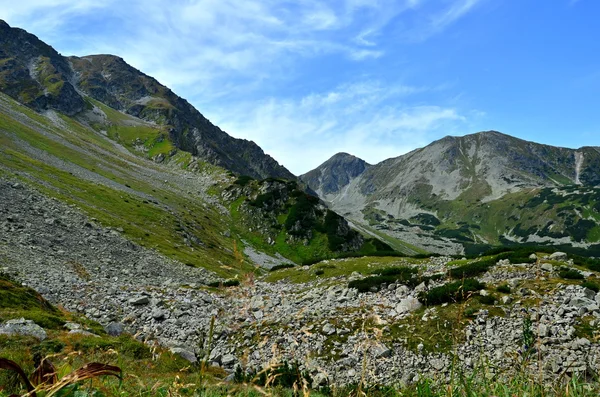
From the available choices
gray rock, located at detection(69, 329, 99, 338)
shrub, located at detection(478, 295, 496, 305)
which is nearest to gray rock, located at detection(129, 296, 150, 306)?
gray rock, located at detection(69, 329, 99, 338)

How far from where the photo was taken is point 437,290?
65.6ft

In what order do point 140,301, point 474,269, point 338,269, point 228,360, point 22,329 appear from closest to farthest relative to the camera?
point 22,329 → point 228,360 → point 140,301 → point 474,269 → point 338,269

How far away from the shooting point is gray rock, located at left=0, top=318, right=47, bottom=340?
1261 cm

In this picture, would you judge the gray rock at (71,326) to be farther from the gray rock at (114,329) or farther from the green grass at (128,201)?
the green grass at (128,201)

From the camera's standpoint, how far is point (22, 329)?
43.0ft

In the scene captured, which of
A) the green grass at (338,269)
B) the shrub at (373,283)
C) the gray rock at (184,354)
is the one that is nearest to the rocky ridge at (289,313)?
the gray rock at (184,354)

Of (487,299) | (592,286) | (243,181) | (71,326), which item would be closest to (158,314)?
(71,326)

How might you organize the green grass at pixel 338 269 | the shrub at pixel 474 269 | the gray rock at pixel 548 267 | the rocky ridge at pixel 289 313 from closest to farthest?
1. the rocky ridge at pixel 289 313
2. the gray rock at pixel 548 267
3. the shrub at pixel 474 269
4. the green grass at pixel 338 269

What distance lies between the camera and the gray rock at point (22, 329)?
41.4 feet

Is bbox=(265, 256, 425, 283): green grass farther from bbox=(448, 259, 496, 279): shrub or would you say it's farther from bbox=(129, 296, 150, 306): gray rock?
bbox=(129, 296, 150, 306): gray rock

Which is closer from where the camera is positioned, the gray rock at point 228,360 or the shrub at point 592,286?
the gray rock at point 228,360

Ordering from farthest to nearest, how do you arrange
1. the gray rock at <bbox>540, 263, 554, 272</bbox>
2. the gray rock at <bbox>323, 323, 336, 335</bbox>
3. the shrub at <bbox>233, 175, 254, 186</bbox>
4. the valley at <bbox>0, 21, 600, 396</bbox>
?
the shrub at <bbox>233, 175, 254, 186</bbox> → the gray rock at <bbox>540, 263, 554, 272</bbox> → the gray rock at <bbox>323, 323, 336, 335</bbox> → the valley at <bbox>0, 21, 600, 396</bbox>

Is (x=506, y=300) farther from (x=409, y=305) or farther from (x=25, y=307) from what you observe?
(x=25, y=307)

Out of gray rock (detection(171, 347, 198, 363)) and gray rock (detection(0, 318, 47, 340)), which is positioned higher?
gray rock (detection(0, 318, 47, 340))
